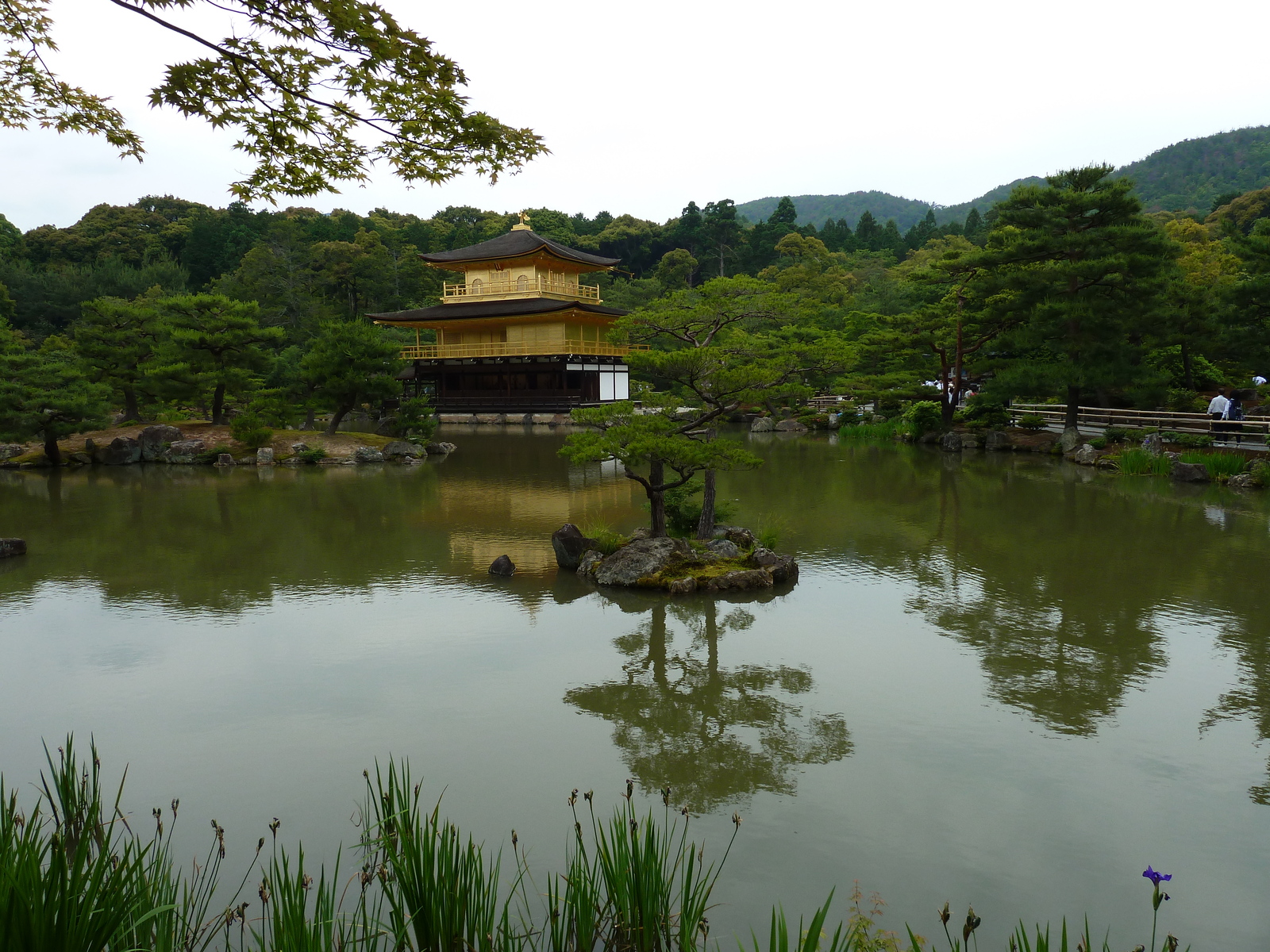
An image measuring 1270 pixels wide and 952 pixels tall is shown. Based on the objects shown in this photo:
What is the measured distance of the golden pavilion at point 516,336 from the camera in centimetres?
3212

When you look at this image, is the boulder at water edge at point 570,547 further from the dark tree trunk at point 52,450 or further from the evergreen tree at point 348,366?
the dark tree trunk at point 52,450

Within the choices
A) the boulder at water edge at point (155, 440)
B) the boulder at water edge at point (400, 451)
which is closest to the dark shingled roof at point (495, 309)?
the boulder at water edge at point (400, 451)

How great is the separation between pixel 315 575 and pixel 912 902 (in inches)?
289

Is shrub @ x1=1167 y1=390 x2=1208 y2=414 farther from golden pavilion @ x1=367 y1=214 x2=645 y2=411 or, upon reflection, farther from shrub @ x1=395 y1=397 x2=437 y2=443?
golden pavilion @ x1=367 y1=214 x2=645 y2=411

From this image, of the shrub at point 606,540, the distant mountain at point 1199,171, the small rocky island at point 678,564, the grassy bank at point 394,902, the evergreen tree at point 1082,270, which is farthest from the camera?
the distant mountain at point 1199,171

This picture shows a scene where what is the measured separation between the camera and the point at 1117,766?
4488 millimetres

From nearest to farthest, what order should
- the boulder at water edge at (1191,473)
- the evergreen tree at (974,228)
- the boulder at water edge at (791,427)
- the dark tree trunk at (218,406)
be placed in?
the boulder at water edge at (1191,473) → the dark tree trunk at (218,406) → the boulder at water edge at (791,427) → the evergreen tree at (974,228)

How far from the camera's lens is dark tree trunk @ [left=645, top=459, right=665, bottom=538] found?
9141 mm

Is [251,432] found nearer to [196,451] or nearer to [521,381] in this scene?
[196,451]

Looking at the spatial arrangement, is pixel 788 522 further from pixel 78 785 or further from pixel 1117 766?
pixel 78 785

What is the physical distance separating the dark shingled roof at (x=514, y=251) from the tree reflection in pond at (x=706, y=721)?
92.5ft

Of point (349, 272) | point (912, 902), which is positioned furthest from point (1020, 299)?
point (349, 272)

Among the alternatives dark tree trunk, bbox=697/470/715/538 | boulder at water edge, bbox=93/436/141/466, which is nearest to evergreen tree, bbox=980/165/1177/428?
dark tree trunk, bbox=697/470/715/538

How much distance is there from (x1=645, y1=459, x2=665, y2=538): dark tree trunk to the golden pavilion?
892 inches
